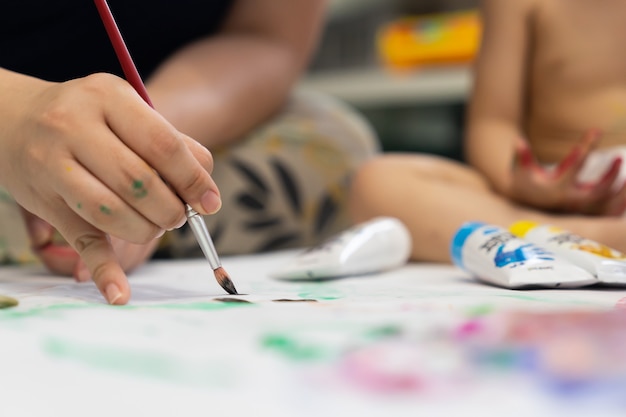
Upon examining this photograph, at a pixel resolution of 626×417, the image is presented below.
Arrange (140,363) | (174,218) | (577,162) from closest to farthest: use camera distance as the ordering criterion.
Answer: (140,363) → (174,218) → (577,162)

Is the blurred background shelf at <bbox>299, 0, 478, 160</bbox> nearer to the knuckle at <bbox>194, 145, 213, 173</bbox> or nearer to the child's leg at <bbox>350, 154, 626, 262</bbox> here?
the child's leg at <bbox>350, 154, 626, 262</bbox>

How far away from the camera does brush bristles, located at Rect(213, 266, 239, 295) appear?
417mm

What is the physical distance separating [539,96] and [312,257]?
1.54ft

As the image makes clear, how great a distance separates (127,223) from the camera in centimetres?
38

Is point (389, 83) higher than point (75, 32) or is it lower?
lower

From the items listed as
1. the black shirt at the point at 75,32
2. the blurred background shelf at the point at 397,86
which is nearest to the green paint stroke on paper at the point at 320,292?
the black shirt at the point at 75,32

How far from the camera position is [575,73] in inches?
33.1

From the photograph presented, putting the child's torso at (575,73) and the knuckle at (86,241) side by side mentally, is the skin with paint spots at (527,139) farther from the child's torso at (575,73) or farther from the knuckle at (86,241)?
the knuckle at (86,241)

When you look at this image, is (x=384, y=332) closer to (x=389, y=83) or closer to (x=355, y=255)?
(x=355, y=255)

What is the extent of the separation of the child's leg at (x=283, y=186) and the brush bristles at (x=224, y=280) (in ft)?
1.03

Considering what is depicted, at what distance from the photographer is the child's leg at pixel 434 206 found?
63 centimetres

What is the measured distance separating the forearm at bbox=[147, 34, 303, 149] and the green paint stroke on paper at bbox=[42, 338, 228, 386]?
14.7 inches

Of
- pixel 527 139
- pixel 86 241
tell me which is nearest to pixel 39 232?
pixel 86 241

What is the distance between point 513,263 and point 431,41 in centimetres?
131
